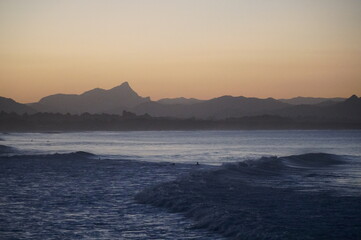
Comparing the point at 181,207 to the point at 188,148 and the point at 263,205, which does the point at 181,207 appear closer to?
the point at 263,205

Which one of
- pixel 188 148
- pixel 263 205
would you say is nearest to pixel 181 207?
pixel 263 205

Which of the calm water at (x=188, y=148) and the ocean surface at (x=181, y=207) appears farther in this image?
the calm water at (x=188, y=148)

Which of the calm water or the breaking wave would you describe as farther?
the calm water

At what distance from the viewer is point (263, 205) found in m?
18.5

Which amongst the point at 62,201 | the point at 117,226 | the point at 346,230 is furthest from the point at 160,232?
the point at 62,201

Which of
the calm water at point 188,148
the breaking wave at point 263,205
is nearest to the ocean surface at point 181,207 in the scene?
the breaking wave at point 263,205

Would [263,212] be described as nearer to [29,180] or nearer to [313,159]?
[29,180]

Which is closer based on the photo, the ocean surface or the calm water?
the ocean surface

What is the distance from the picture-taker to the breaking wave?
14133 millimetres

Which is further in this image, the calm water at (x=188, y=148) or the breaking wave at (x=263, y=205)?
the calm water at (x=188, y=148)

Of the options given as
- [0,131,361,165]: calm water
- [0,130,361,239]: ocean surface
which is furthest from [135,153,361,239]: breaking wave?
[0,131,361,165]: calm water

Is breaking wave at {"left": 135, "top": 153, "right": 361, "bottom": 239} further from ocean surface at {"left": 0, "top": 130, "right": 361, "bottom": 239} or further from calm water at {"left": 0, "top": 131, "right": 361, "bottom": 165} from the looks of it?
calm water at {"left": 0, "top": 131, "right": 361, "bottom": 165}

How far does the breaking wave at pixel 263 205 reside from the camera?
46.4ft

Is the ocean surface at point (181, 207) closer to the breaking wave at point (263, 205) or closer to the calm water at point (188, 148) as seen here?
the breaking wave at point (263, 205)
